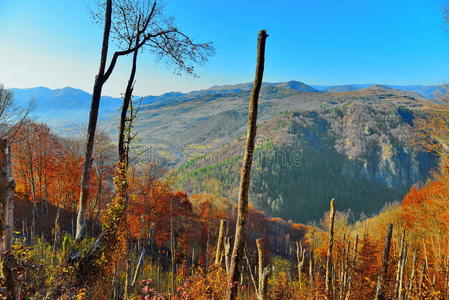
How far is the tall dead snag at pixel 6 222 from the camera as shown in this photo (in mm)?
3768

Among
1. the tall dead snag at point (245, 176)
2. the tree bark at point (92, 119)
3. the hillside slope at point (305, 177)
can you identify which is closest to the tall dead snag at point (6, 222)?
the tree bark at point (92, 119)

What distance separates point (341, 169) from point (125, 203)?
203 meters

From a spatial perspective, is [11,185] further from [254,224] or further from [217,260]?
[254,224]

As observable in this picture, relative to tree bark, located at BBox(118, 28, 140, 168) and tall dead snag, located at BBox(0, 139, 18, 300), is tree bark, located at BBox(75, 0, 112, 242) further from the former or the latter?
tall dead snag, located at BBox(0, 139, 18, 300)

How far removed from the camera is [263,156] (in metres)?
167

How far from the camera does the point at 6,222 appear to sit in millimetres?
3928

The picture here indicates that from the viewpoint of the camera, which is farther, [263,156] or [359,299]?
[263,156]

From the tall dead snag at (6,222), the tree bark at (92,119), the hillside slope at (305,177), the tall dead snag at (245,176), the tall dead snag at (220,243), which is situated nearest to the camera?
→ the tall dead snag at (6,222)

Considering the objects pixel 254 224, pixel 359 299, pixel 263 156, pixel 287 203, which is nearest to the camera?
pixel 359 299

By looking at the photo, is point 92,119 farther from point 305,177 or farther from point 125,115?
point 305,177

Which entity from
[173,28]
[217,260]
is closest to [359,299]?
[217,260]

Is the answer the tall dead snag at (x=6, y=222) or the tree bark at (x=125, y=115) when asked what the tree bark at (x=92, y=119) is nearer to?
the tree bark at (x=125, y=115)

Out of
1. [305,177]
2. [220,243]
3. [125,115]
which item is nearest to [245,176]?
[220,243]

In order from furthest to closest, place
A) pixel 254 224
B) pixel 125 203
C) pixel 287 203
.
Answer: pixel 287 203 → pixel 254 224 → pixel 125 203
